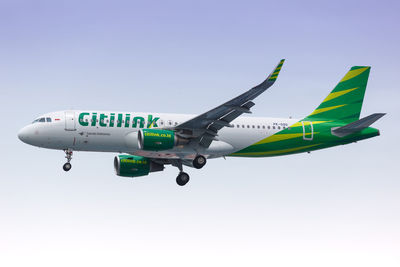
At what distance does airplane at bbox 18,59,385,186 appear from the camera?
39.0 meters

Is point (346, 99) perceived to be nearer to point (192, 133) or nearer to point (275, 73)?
point (192, 133)

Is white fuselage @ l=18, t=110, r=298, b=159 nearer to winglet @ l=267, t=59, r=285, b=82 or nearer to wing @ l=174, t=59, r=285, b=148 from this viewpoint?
wing @ l=174, t=59, r=285, b=148

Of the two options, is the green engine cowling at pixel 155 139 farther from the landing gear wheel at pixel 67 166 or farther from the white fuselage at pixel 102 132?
the landing gear wheel at pixel 67 166

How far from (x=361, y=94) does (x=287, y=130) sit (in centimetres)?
713

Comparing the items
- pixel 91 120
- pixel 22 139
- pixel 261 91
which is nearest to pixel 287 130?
pixel 261 91

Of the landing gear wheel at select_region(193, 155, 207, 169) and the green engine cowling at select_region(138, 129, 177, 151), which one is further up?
the green engine cowling at select_region(138, 129, 177, 151)

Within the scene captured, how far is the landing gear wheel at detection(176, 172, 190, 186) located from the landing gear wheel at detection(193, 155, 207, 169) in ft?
9.41

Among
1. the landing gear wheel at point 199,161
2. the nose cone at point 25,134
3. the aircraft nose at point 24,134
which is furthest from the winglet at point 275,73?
the aircraft nose at point 24,134

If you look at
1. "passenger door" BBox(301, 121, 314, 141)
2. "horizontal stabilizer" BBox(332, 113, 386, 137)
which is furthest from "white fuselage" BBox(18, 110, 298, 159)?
"horizontal stabilizer" BBox(332, 113, 386, 137)

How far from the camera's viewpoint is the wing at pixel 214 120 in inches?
1433

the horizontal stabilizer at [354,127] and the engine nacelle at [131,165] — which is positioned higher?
the horizontal stabilizer at [354,127]

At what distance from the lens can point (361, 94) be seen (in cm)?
4641

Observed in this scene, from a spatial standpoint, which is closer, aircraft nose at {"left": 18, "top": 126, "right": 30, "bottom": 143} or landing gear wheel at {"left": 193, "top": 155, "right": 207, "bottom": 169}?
aircraft nose at {"left": 18, "top": 126, "right": 30, "bottom": 143}

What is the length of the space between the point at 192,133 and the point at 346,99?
12756mm
